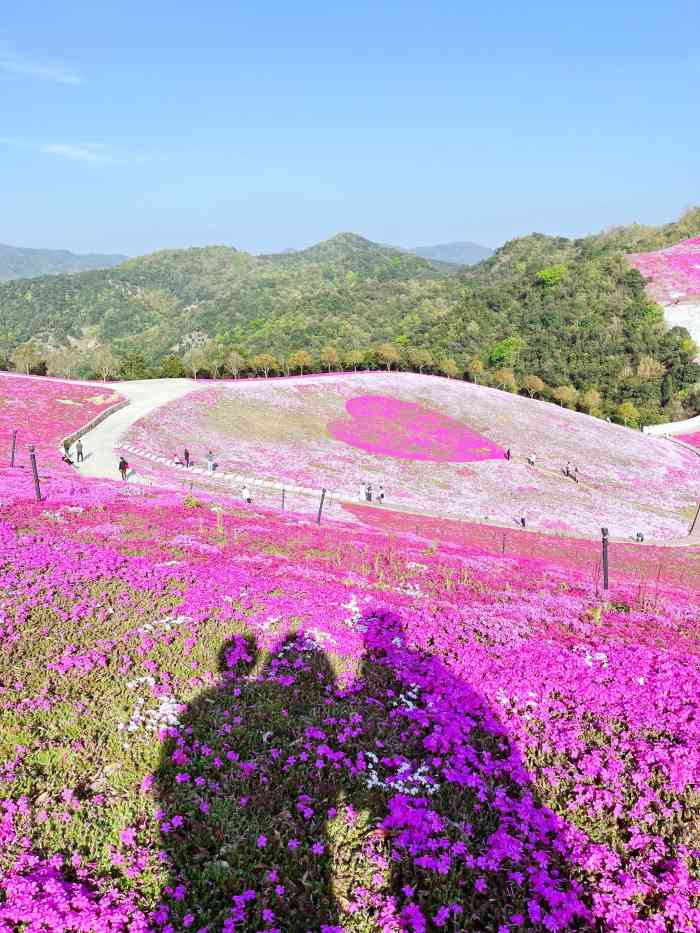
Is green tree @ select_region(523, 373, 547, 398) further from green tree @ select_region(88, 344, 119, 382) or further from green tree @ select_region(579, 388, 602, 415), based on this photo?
green tree @ select_region(88, 344, 119, 382)

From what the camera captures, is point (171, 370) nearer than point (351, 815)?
No

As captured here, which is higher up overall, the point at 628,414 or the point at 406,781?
the point at 628,414

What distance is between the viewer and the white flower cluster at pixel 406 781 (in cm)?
811

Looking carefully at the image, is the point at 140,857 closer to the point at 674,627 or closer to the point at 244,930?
the point at 244,930

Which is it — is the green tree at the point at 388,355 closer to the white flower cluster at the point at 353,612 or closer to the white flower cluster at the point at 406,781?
the white flower cluster at the point at 353,612

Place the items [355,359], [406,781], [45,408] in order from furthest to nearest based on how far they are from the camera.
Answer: [355,359] < [45,408] < [406,781]

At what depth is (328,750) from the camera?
8.70 meters

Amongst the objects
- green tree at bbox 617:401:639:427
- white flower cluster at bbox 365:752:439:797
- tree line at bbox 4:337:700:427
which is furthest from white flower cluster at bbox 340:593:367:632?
green tree at bbox 617:401:639:427

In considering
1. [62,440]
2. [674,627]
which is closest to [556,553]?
[674,627]

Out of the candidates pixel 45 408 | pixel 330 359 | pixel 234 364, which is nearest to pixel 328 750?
pixel 45 408

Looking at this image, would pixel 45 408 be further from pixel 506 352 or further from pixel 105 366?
pixel 506 352

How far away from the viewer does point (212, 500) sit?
2675cm

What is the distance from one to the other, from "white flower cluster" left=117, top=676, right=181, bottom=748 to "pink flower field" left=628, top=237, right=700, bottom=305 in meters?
124

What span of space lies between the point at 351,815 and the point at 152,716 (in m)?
3.78
